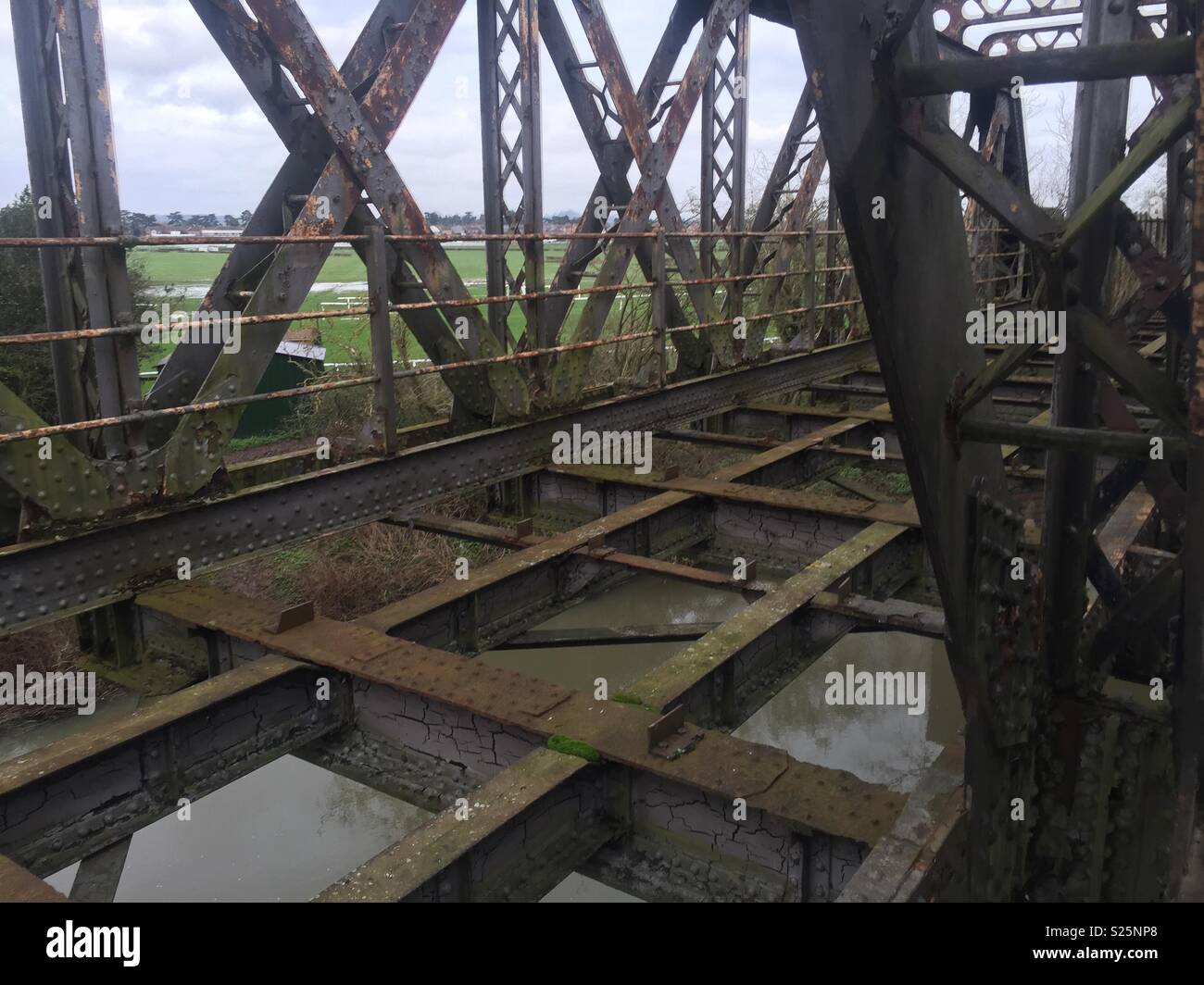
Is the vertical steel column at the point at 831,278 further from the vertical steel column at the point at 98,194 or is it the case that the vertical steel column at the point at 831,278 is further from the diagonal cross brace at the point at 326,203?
the vertical steel column at the point at 98,194

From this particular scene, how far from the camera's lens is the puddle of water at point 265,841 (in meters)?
6.63

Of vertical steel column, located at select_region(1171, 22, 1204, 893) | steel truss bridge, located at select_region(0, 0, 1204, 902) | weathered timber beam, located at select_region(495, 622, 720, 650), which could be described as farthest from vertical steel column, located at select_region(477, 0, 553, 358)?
vertical steel column, located at select_region(1171, 22, 1204, 893)

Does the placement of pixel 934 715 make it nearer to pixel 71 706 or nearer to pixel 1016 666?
pixel 1016 666

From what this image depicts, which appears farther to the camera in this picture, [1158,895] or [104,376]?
[104,376]

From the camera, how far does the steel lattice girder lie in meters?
4.28

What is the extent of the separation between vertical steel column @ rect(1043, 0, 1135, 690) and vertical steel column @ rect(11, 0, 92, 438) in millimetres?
4278

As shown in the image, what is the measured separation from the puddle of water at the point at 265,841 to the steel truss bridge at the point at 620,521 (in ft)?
8.37

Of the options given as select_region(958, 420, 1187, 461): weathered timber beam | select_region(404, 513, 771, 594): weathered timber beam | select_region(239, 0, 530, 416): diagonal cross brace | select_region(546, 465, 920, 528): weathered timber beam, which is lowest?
select_region(404, 513, 771, 594): weathered timber beam

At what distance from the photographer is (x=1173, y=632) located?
265cm

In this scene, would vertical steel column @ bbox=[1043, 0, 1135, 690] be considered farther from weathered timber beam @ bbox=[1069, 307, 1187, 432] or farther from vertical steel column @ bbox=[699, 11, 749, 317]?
vertical steel column @ bbox=[699, 11, 749, 317]

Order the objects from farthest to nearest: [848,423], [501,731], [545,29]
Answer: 1. [848,423]
2. [545,29]
3. [501,731]

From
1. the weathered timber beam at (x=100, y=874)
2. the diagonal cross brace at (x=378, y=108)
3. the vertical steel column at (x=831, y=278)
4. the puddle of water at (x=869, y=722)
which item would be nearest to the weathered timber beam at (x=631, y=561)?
the diagonal cross brace at (x=378, y=108)
